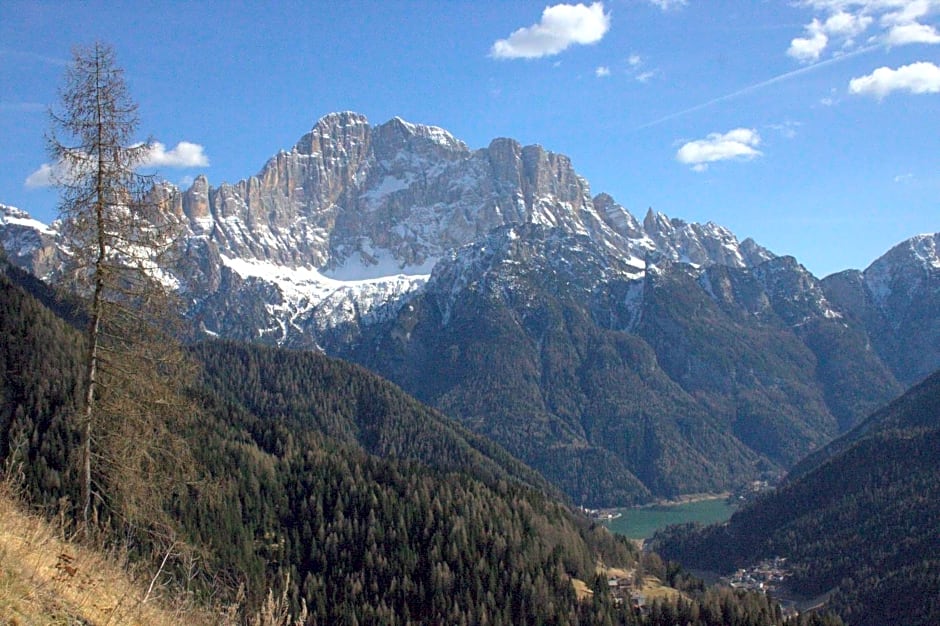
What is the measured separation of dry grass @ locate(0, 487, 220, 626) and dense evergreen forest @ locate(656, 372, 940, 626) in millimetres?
108705

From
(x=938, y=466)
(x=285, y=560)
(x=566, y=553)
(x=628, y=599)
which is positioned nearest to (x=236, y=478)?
(x=285, y=560)

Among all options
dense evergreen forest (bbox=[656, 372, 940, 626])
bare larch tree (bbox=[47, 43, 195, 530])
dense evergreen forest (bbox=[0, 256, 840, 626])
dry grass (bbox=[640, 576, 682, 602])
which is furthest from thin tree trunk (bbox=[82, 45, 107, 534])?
dense evergreen forest (bbox=[656, 372, 940, 626])

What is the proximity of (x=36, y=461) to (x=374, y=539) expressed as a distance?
1428 inches

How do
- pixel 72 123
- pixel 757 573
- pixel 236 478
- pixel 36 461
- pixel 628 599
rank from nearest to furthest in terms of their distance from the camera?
pixel 72 123
pixel 36 461
pixel 628 599
pixel 236 478
pixel 757 573

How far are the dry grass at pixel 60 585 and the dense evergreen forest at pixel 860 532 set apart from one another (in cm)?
10871

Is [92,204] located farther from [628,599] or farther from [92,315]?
[628,599]

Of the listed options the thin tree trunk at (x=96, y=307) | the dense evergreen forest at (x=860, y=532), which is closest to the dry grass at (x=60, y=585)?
the thin tree trunk at (x=96, y=307)

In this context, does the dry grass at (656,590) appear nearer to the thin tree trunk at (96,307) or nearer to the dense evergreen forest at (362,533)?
the dense evergreen forest at (362,533)

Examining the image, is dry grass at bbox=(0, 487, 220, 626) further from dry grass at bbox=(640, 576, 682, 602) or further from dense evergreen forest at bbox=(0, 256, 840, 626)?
dry grass at bbox=(640, 576, 682, 602)

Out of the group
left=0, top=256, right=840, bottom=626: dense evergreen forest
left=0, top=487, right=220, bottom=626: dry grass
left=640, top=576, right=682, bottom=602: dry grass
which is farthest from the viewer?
left=640, top=576, right=682, bottom=602: dry grass

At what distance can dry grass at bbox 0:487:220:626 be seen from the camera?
415 inches

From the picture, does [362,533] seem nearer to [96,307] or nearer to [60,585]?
[96,307]

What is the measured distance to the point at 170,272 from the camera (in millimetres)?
22281

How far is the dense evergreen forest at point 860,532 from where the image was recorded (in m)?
115
